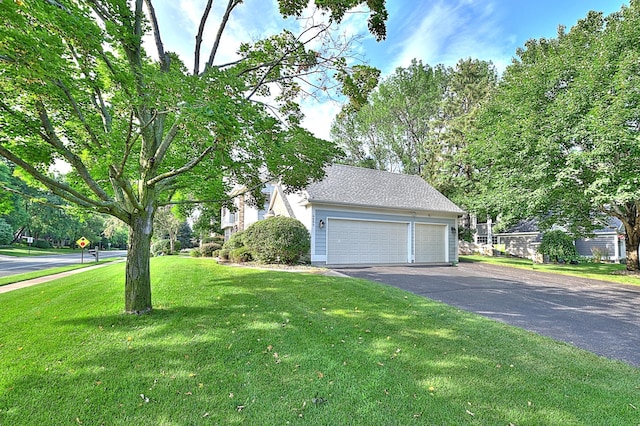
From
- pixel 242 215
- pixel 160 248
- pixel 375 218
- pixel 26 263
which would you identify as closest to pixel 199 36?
pixel 375 218

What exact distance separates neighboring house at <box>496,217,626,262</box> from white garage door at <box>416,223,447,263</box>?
881cm

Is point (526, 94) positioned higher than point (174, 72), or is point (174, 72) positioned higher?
point (526, 94)

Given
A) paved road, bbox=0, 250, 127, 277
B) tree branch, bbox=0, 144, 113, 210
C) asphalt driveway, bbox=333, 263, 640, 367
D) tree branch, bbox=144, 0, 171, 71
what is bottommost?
paved road, bbox=0, 250, 127, 277

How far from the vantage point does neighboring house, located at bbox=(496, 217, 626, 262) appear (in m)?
21.3

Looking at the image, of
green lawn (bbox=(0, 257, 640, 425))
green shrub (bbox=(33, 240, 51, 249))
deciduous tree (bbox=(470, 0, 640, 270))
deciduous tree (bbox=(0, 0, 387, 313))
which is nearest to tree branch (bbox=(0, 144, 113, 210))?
deciduous tree (bbox=(0, 0, 387, 313))

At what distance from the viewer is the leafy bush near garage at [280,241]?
1227 cm

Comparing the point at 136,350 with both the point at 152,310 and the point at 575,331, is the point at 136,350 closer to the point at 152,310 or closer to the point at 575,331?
the point at 152,310

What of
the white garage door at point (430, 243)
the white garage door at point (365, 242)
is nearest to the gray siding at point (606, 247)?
the white garage door at point (430, 243)

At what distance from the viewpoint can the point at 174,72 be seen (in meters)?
4.30

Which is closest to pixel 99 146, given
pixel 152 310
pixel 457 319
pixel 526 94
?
pixel 152 310

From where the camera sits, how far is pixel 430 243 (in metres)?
15.9

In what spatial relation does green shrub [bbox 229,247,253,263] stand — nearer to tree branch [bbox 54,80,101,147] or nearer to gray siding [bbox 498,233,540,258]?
tree branch [bbox 54,80,101,147]

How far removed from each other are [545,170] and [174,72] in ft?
45.5

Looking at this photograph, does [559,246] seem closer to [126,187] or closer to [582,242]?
[582,242]
